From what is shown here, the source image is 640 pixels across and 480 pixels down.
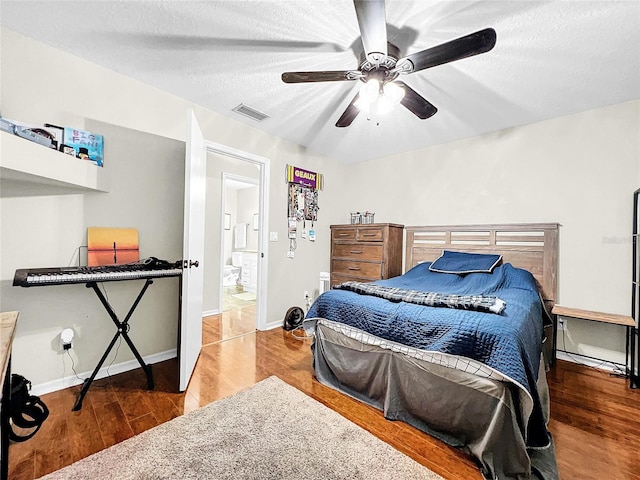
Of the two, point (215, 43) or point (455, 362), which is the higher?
point (215, 43)

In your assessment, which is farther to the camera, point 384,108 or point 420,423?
point 384,108

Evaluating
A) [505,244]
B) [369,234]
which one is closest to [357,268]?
[369,234]

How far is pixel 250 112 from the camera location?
115 inches

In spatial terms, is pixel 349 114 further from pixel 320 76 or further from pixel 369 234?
pixel 369 234

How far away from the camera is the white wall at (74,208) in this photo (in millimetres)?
1889

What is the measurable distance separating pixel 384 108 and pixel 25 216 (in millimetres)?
2595

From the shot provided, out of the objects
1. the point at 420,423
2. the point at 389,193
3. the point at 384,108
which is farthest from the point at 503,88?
the point at 420,423

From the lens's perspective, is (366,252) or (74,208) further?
(366,252)

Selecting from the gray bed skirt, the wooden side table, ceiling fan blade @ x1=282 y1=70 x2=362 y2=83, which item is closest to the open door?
ceiling fan blade @ x1=282 y1=70 x2=362 y2=83

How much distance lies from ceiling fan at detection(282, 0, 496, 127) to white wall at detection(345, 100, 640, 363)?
1682mm

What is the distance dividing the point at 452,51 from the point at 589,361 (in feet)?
10.2

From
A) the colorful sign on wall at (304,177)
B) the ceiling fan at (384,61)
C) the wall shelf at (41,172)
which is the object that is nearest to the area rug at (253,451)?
the wall shelf at (41,172)

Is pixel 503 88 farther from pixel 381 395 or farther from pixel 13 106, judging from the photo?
pixel 13 106

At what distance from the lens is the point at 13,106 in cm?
188
